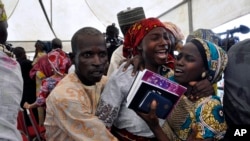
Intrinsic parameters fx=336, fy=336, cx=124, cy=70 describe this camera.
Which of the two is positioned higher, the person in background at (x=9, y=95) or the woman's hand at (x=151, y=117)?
the person in background at (x=9, y=95)

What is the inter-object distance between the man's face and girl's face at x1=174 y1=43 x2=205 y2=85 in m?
0.39

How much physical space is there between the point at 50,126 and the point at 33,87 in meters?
3.95

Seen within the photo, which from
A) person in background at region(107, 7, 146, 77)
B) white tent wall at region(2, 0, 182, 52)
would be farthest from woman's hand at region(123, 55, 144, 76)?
white tent wall at region(2, 0, 182, 52)

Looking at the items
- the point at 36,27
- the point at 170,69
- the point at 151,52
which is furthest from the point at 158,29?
the point at 36,27

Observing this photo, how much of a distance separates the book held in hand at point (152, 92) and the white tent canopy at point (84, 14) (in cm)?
306

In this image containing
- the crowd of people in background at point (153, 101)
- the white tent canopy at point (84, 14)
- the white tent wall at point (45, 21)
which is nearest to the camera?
the crowd of people in background at point (153, 101)

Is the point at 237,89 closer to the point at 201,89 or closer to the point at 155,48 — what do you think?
the point at 201,89

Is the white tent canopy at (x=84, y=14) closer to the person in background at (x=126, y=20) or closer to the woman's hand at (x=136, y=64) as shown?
the person in background at (x=126, y=20)

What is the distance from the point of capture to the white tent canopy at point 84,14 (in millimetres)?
4695

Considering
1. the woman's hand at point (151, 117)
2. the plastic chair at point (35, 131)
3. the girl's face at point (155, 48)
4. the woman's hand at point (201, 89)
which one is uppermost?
the girl's face at point (155, 48)

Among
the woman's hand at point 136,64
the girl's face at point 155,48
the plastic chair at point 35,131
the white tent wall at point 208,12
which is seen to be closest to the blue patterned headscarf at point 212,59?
the girl's face at point 155,48

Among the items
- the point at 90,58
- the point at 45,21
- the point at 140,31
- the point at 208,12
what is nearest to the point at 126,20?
the point at 140,31

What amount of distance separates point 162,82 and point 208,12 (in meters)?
3.42

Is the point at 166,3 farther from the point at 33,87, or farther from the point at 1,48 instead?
the point at 1,48
